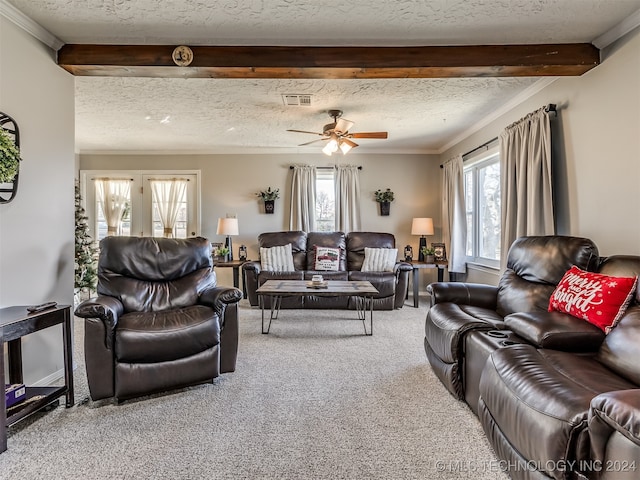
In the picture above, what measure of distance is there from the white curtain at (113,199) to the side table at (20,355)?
14.5ft

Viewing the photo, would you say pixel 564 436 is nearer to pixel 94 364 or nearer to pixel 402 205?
pixel 94 364

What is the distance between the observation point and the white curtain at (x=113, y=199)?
631 cm

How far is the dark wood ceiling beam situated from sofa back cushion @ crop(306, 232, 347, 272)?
10.3 feet

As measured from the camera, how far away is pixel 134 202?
6332 millimetres

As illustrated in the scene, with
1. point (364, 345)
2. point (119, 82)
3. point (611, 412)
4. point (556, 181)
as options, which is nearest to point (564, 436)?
point (611, 412)

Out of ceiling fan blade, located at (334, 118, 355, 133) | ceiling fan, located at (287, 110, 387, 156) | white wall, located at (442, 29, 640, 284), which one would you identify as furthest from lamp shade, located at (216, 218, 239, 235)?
white wall, located at (442, 29, 640, 284)

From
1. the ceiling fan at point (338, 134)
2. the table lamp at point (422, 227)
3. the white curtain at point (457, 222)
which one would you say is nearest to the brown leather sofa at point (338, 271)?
the table lamp at point (422, 227)

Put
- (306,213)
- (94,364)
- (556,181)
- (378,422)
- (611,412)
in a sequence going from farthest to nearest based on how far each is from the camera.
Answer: (306,213)
(556,181)
(94,364)
(378,422)
(611,412)

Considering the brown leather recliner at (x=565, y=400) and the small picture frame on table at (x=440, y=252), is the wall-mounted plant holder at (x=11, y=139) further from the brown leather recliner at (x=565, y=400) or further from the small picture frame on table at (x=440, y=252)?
the small picture frame on table at (x=440, y=252)

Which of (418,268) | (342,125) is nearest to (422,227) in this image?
(418,268)

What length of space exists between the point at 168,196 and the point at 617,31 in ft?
19.8

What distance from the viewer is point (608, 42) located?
8.80ft

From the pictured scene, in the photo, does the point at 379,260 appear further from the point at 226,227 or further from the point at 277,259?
the point at 226,227

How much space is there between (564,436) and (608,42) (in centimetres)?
285
